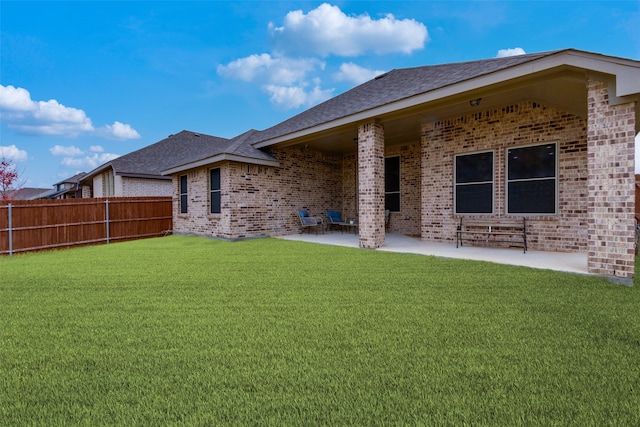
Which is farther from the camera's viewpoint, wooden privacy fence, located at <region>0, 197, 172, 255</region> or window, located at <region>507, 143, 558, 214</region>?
wooden privacy fence, located at <region>0, 197, 172, 255</region>

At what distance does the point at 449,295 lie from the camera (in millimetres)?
4090

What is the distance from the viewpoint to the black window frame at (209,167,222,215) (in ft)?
36.0

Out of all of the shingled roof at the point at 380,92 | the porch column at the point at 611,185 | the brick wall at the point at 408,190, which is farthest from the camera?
the brick wall at the point at 408,190

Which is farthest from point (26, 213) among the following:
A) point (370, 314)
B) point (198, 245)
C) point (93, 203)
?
point (370, 314)

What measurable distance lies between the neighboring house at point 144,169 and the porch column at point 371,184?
1309cm

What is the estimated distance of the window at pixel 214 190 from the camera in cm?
1105

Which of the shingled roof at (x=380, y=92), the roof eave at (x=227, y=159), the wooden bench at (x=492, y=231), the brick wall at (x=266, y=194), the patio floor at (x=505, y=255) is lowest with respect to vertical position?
the patio floor at (x=505, y=255)

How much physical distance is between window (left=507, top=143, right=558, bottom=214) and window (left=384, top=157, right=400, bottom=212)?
4.34 m

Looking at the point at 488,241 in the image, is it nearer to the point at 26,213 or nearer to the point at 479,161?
the point at 479,161

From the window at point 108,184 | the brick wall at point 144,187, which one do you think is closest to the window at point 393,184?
the brick wall at point 144,187

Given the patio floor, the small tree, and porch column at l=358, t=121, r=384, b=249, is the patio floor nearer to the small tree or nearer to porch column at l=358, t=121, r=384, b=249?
porch column at l=358, t=121, r=384, b=249

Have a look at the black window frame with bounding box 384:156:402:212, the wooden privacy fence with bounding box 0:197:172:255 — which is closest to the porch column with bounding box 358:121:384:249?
the black window frame with bounding box 384:156:402:212

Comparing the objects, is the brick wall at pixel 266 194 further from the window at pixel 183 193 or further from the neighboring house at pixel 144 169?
the neighboring house at pixel 144 169

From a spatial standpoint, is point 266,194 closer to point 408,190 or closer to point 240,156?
point 240,156
